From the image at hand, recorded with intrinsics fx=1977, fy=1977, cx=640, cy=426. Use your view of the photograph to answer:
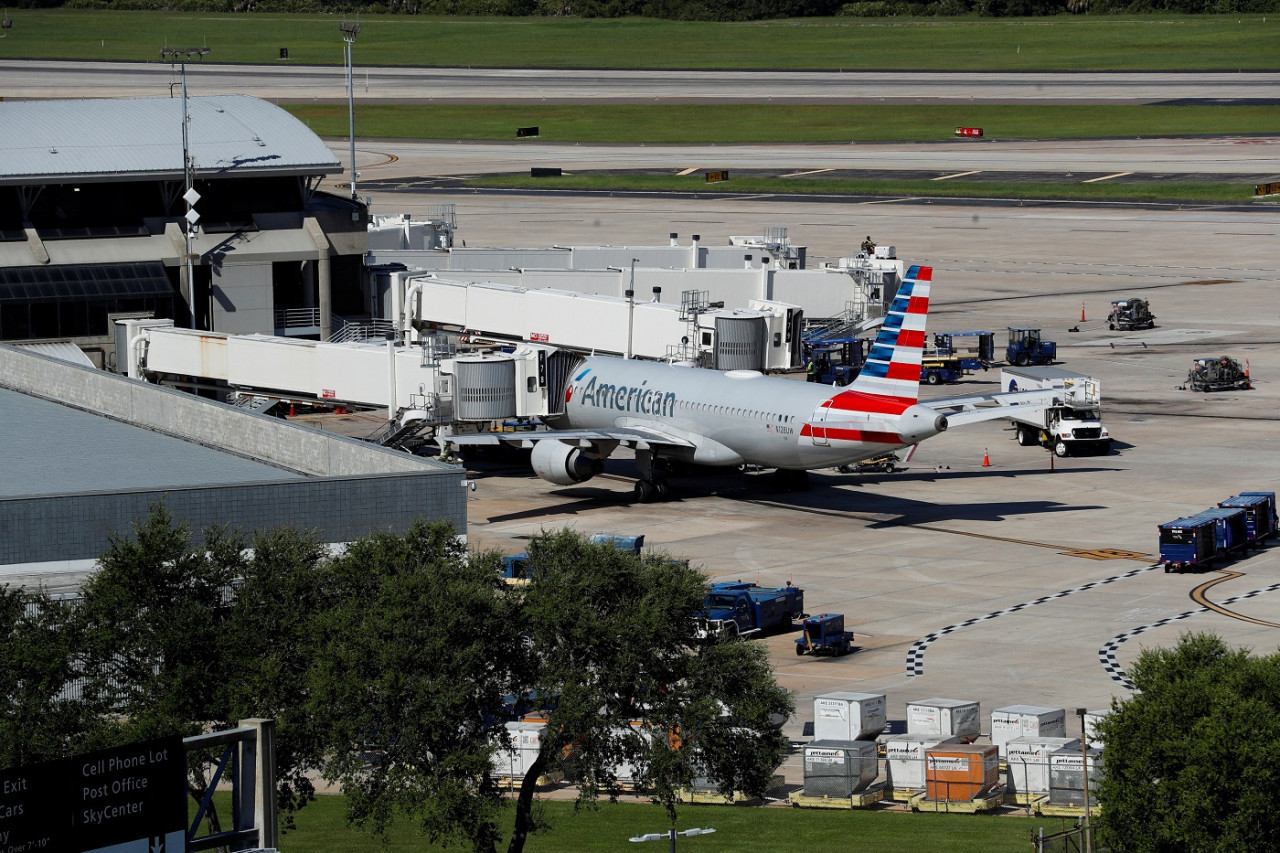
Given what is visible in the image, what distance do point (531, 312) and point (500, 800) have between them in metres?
62.9

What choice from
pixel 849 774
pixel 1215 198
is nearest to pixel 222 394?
pixel 849 774

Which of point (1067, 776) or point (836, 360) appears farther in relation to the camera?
point (836, 360)

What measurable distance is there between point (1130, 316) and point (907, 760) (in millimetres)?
79667

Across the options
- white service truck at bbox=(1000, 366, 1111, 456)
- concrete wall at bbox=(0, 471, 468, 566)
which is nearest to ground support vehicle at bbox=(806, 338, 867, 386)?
white service truck at bbox=(1000, 366, 1111, 456)

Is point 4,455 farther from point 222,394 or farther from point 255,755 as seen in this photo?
point 255,755

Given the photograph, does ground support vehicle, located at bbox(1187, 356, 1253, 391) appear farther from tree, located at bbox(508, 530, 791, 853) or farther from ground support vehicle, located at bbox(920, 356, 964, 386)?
tree, located at bbox(508, 530, 791, 853)

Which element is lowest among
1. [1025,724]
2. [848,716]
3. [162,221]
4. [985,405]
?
[848,716]

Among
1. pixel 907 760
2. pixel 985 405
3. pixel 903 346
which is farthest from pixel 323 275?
pixel 907 760

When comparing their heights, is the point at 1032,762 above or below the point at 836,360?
below

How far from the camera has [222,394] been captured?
89.7 m

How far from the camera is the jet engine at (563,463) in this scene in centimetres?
7931

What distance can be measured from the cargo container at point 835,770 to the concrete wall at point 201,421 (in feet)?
40.4

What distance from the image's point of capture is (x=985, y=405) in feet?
249

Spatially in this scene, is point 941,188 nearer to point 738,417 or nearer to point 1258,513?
point 738,417
